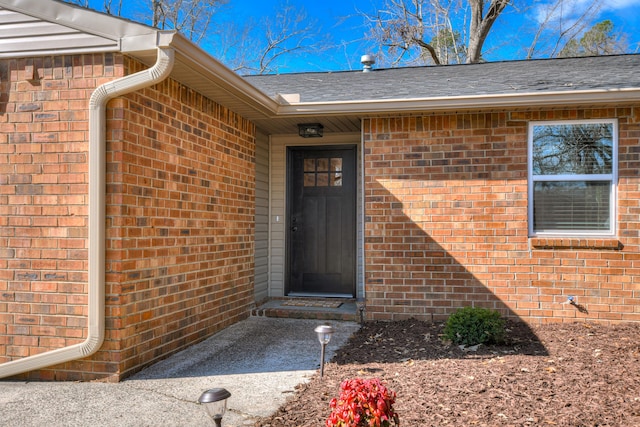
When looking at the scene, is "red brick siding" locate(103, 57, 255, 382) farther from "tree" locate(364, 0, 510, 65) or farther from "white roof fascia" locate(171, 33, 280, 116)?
"tree" locate(364, 0, 510, 65)

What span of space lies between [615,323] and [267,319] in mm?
4133

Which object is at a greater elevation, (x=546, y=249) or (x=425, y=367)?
(x=546, y=249)

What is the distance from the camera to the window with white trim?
19.8 feet

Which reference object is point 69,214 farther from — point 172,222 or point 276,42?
point 276,42

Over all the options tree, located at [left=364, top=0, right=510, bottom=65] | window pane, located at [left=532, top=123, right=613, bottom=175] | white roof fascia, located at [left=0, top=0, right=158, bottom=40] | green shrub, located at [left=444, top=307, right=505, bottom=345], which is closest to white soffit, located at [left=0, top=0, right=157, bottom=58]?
white roof fascia, located at [left=0, top=0, right=158, bottom=40]

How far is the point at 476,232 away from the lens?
20.4 feet

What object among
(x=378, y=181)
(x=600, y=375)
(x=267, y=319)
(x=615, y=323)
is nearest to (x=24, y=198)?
(x=267, y=319)

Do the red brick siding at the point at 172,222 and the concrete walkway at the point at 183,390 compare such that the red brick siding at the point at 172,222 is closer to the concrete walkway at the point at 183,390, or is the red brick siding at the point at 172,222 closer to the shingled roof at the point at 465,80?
the concrete walkway at the point at 183,390

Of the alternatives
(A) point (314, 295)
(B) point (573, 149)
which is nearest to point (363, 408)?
(B) point (573, 149)

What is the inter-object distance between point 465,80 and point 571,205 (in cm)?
223

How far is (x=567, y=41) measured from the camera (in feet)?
57.0

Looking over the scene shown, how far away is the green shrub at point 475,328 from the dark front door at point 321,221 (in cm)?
249

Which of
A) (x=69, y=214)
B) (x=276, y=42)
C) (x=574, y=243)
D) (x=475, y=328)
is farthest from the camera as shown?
(x=276, y=42)

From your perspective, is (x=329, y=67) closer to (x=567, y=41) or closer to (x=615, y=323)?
(x=567, y=41)
